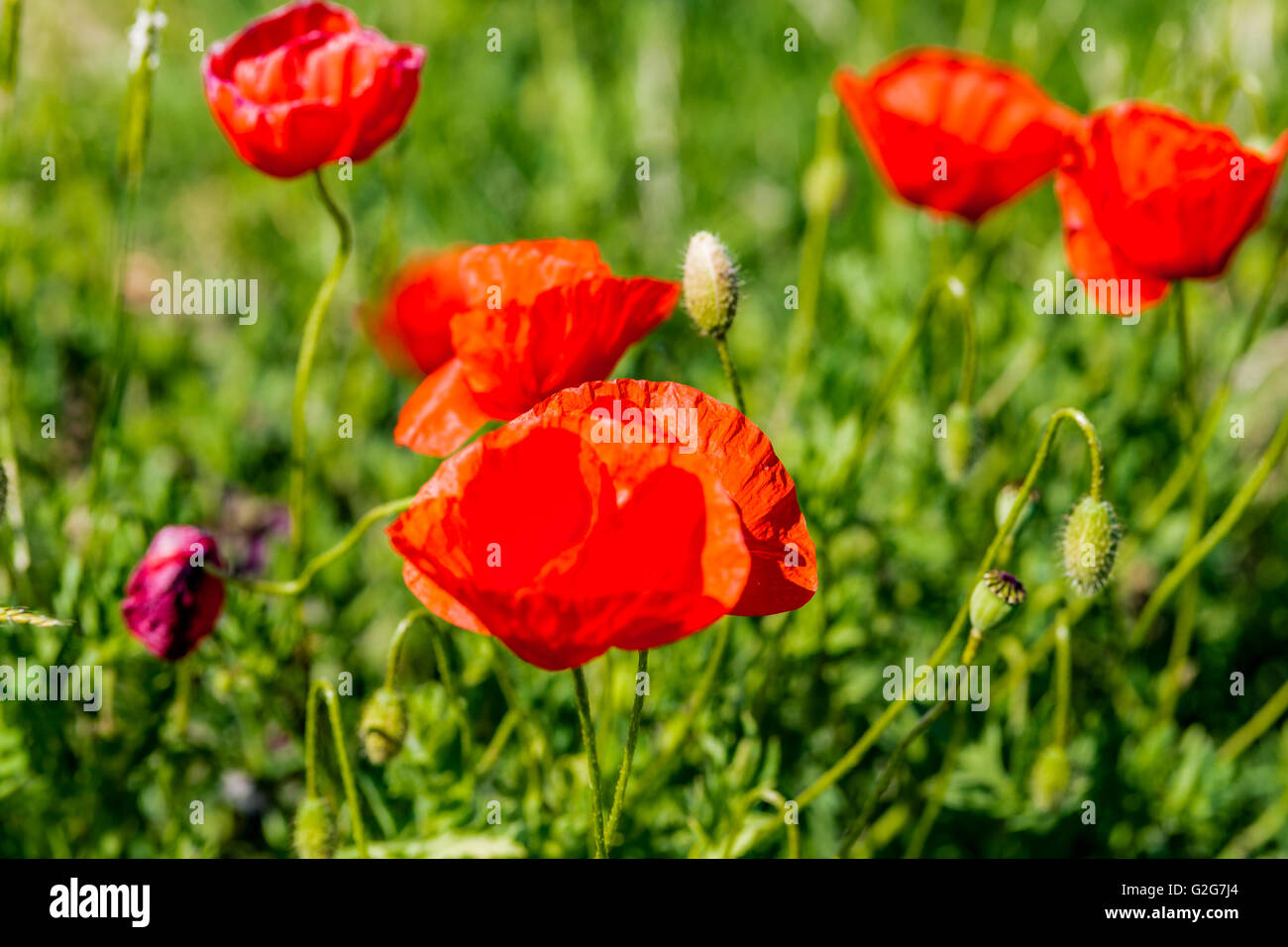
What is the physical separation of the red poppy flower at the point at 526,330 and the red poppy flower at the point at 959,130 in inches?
34.4

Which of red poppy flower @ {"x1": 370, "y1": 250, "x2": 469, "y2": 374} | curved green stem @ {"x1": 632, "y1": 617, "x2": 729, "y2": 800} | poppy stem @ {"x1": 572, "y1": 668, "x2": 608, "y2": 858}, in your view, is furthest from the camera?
red poppy flower @ {"x1": 370, "y1": 250, "x2": 469, "y2": 374}

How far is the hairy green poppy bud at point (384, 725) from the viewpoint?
1667 mm

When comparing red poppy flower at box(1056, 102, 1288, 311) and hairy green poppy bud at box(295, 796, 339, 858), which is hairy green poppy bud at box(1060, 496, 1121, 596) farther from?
hairy green poppy bud at box(295, 796, 339, 858)

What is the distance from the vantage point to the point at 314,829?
1641 millimetres

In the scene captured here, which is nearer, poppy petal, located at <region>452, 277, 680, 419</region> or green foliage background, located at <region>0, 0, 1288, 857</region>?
poppy petal, located at <region>452, 277, 680, 419</region>

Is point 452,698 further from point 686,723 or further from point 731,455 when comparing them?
point 731,455

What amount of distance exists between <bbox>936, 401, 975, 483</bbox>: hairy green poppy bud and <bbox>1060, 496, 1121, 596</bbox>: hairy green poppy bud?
387mm

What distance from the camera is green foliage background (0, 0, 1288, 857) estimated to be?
195cm

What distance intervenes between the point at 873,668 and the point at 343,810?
1018 mm

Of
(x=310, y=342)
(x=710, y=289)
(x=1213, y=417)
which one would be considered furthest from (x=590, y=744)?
(x=1213, y=417)
